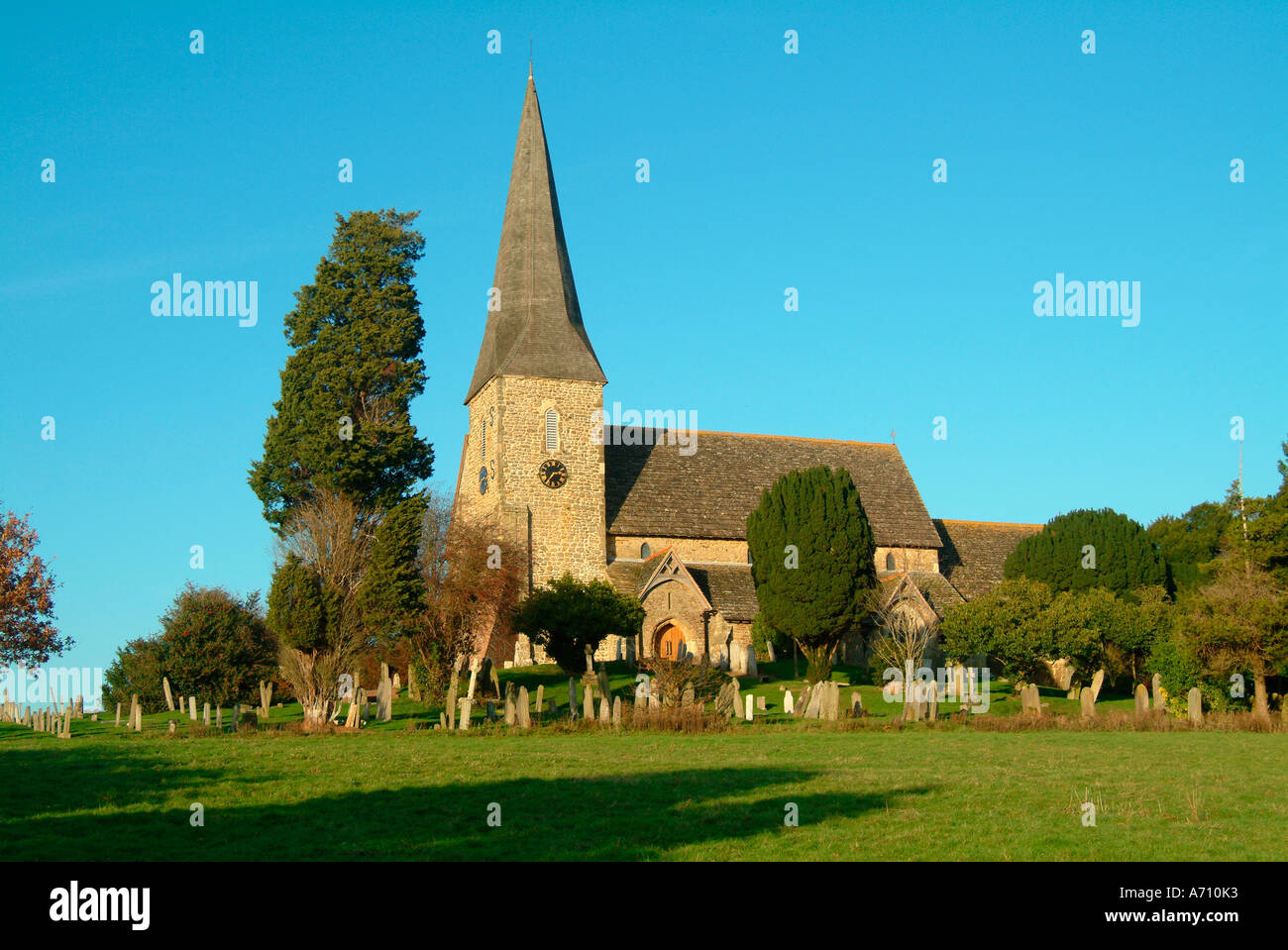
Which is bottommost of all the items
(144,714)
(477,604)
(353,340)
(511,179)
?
(144,714)

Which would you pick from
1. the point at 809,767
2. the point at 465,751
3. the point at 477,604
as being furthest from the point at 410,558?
the point at 809,767

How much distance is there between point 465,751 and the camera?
19.2 m

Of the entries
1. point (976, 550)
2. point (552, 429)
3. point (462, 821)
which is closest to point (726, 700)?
point (462, 821)

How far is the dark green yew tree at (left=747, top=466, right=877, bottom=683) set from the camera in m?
41.1

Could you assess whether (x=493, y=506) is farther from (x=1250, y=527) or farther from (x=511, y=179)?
(x=1250, y=527)

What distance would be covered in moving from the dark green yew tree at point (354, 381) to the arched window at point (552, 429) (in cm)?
766

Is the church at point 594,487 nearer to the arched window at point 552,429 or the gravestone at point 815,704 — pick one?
the arched window at point 552,429

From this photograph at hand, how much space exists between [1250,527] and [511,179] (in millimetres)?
30837

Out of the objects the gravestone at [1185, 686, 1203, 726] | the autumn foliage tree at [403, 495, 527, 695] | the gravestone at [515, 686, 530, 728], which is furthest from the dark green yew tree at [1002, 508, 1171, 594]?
the gravestone at [515, 686, 530, 728]

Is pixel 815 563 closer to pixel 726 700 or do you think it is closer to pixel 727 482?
pixel 727 482

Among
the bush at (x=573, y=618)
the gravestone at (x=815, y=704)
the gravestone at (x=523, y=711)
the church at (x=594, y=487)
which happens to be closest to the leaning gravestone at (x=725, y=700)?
the gravestone at (x=815, y=704)

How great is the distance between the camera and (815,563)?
4172 centimetres

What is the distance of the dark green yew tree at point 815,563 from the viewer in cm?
4109

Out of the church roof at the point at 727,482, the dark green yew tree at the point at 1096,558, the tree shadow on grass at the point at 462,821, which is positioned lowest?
the tree shadow on grass at the point at 462,821
